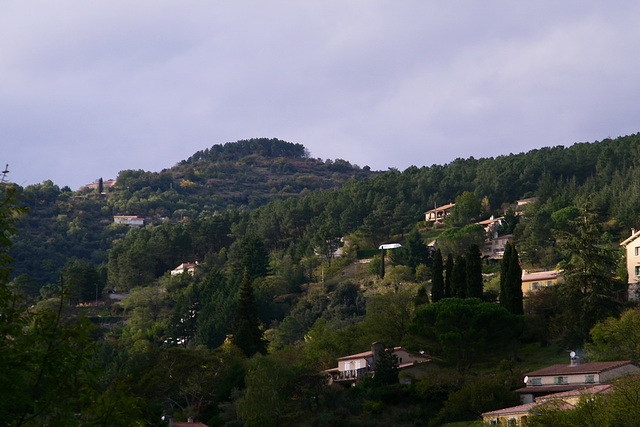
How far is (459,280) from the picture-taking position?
6388 centimetres

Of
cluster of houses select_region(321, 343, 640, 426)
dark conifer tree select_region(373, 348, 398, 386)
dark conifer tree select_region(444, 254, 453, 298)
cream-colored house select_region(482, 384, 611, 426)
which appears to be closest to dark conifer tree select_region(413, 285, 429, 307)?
dark conifer tree select_region(444, 254, 453, 298)

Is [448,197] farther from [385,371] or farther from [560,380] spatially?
[560,380]

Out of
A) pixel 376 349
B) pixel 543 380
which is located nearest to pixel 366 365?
pixel 376 349

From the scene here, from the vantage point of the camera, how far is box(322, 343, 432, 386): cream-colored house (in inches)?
2140

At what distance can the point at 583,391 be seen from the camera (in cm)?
3731

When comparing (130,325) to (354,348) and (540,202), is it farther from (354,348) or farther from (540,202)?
(540,202)

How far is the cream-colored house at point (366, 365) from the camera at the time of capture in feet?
178

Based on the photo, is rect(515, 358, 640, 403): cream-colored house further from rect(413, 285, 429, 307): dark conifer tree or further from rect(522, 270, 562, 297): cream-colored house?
rect(522, 270, 562, 297): cream-colored house

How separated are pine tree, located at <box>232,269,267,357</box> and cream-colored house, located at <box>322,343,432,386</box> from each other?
28.2 feet

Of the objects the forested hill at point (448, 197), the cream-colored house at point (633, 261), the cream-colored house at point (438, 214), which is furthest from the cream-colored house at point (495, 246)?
the cream-colored house at point (633, 261)

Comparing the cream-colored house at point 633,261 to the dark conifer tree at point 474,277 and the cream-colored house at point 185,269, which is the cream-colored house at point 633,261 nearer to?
the dark conifer tree at point 474,277

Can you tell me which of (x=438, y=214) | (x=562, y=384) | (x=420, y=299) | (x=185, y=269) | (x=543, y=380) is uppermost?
(x=438, y=214)

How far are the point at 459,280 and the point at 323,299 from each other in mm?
31664

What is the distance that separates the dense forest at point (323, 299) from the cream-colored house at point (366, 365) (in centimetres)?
142
